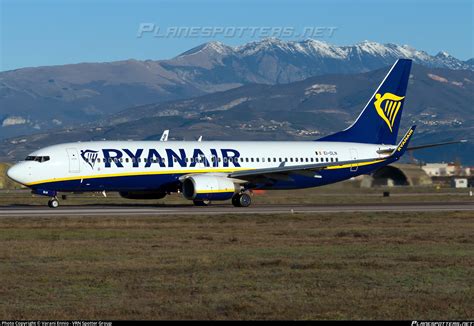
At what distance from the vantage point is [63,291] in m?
24.6

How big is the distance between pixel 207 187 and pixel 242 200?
12.9ft

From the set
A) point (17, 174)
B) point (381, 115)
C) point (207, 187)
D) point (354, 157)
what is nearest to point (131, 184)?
point (207, 187)

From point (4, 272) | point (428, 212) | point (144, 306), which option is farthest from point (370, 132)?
point (144, 306)

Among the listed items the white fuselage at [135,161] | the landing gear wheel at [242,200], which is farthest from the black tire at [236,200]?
the white fuselage at [135,161]

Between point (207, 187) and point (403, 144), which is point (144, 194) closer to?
point (207, 187)

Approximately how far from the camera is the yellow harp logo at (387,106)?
7469cm

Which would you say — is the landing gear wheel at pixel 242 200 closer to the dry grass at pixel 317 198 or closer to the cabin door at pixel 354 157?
the dry grass at pixel 317 198

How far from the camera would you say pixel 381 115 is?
74.6 metres

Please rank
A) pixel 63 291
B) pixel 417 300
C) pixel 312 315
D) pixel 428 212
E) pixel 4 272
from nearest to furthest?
pixel 312 315, pixel 417 300, pixel 63 291, pixel 4 272, pixel 428 212

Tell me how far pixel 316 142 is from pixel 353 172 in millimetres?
3521

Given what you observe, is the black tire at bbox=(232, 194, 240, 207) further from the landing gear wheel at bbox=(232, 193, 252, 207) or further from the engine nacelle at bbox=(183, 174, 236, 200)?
the engine nacelle at bbox=(183, 174, 236, 200)

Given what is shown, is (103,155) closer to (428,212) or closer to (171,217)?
(171,217)

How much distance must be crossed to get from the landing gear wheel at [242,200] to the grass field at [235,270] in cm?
1737

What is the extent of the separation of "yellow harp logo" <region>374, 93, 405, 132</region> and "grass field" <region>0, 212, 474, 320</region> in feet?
93.2
